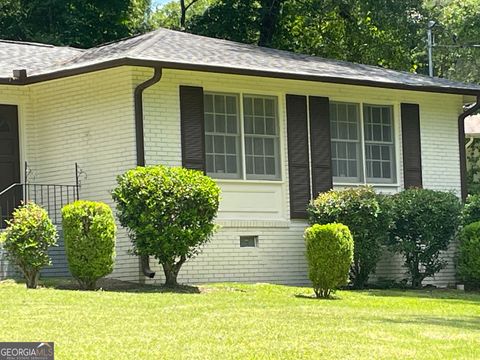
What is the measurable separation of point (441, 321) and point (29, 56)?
1037cm

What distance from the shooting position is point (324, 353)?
31.8ft

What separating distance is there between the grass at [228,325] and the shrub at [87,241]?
568mm

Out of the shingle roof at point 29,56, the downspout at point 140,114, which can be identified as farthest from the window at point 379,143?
the shingle roof at point 29,56

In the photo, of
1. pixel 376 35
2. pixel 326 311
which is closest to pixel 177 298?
pixel 326 311

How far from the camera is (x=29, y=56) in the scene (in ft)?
65.3

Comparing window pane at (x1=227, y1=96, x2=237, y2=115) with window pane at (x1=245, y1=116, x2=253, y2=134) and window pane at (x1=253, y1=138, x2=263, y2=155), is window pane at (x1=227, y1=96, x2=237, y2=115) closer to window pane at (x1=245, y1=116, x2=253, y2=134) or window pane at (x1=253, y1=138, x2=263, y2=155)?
window pane at (x1=245, y1=116, x2=253, y2=134)

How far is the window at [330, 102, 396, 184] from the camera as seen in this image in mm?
20000

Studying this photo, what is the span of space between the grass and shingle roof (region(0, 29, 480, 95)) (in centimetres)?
399

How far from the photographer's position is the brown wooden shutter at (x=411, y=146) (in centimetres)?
2064

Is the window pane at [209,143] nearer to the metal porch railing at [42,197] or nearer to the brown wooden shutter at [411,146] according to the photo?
the metal porch railing at [42,197]

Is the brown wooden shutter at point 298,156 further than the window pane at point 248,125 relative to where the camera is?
Yes

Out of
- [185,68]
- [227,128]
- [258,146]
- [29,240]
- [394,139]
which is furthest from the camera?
[394,139]

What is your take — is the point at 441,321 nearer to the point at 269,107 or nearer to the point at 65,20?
the point at 269,107

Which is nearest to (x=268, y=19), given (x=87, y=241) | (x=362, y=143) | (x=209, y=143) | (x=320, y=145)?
(x=362, y=143)
